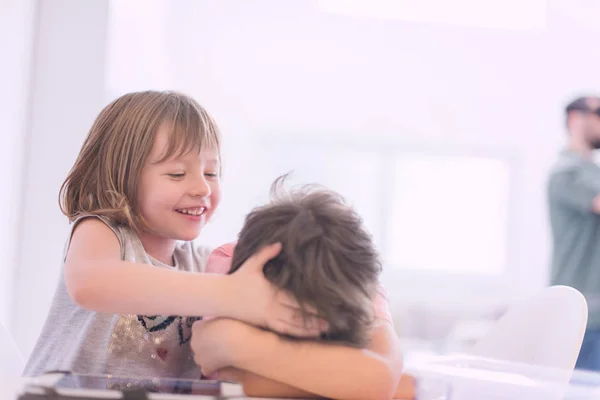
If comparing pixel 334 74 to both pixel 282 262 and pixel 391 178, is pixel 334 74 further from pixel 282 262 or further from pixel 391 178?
pixel 282 262

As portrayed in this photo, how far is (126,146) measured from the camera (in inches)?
34.9

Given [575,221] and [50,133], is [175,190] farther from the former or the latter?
[575,221]

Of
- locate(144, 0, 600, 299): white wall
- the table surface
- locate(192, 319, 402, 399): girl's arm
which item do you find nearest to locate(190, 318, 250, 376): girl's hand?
locate(192, 319, 402, 399): girl's arm

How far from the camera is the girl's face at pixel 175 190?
0.87 metres

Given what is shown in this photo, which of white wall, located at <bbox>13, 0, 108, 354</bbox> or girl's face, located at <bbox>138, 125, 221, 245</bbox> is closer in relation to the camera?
girl's face, located at <bbox>138, 125, 221, 245</bbox>

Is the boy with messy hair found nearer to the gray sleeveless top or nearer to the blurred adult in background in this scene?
the gray sleeveless top

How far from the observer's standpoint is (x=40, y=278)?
1.63m

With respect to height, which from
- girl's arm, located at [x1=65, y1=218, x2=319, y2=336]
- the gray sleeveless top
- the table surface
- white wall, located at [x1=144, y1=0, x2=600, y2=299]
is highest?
white wall, located at [x1=144, y1=0, x2=600, y2=299]

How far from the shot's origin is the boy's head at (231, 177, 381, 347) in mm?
647

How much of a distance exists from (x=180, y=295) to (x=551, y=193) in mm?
1621

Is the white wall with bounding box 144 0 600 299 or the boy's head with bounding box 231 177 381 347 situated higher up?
the white wall with bounding box 144 0 600 299

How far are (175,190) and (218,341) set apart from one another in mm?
249

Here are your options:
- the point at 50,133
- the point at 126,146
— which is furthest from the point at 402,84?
the point at 126,146

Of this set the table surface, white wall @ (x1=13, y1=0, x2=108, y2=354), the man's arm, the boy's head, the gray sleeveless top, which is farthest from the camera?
the man's arm
